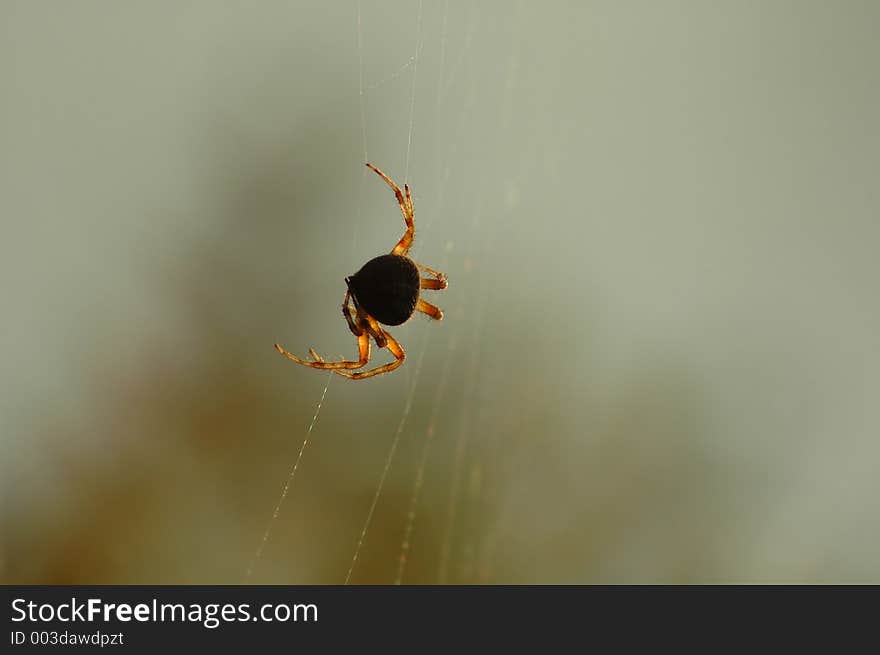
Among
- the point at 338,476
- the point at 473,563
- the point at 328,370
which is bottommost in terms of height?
the point at 473,563

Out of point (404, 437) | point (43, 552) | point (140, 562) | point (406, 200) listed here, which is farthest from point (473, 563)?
point (406, 200)

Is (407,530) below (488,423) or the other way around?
below

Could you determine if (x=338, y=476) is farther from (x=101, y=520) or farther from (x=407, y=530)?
(x=101, y=520)

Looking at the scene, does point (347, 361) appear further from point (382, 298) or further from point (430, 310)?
point (430, 310)

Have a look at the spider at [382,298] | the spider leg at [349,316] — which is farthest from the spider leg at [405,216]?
the spider leg at [349,316]

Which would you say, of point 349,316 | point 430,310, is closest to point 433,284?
point 430,310

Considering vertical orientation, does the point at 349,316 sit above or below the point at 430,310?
above
